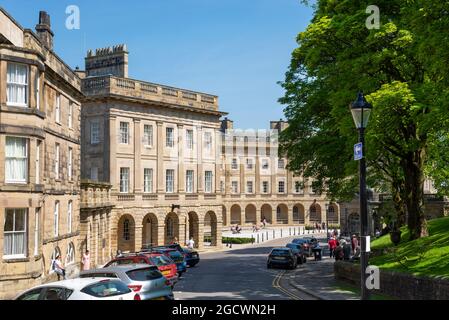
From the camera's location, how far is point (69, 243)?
3397 centimetres

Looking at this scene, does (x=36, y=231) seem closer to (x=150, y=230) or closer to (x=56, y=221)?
(x=56, y=221)

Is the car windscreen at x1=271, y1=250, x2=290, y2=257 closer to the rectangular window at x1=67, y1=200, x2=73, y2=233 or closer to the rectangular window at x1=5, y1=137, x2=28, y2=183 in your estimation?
the rectangular window at x1=67, y1=200, x2=73, y2=233

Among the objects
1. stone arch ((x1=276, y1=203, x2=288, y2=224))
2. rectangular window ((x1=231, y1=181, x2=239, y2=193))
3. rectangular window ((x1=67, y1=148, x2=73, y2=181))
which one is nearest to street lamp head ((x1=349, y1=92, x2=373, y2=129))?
rectangular window ((x1=67, y1=148, x2=73, y2=181))

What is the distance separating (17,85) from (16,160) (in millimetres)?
3222

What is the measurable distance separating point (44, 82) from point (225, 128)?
71.3 m

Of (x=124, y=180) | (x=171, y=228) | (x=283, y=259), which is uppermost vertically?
(x=124, y=180)

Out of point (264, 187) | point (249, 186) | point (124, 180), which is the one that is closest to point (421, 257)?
point (124, 180)

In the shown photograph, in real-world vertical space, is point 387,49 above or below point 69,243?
above


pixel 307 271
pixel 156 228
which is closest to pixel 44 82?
pixel 307 271

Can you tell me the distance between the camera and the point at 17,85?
997 inches

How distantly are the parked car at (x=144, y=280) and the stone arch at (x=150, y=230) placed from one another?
36687 mm

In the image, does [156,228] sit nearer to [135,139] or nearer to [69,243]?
[135,139]

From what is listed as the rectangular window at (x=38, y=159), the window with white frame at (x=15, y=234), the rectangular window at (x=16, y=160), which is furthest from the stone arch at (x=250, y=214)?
the rectangular window at (x=16, y=160)

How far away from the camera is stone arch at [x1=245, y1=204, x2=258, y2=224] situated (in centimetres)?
9808
